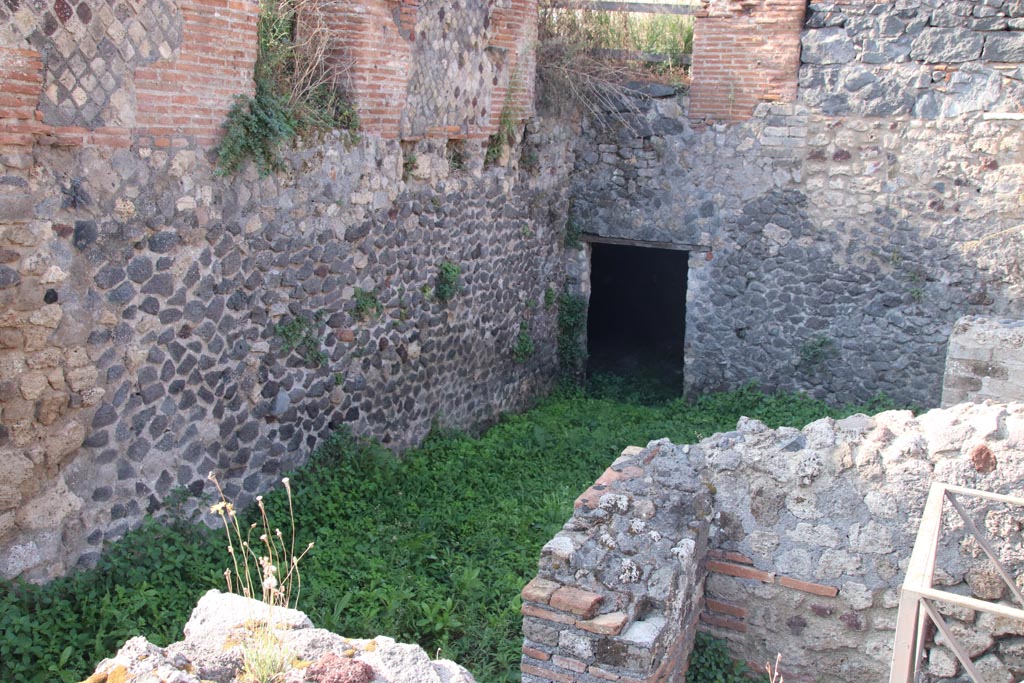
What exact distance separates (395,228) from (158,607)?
3.55m

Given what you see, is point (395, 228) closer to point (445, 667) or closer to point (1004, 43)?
point (445, 667)

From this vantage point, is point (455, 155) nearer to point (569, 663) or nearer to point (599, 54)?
point (599, 54)

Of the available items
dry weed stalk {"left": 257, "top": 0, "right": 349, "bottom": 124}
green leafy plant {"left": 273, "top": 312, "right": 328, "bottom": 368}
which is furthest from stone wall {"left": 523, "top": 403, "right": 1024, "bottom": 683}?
dry weed stalk {"left": 257, "top": 0, "right": 349, "bottom": 124}

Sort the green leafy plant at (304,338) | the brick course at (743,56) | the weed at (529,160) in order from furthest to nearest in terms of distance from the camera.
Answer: the weed at (529,160) → the brick course at (743,56) → the green leafy plant at (304,338)

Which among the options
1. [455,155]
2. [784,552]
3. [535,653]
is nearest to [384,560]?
[535,653]

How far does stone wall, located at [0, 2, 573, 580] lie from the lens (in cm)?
488

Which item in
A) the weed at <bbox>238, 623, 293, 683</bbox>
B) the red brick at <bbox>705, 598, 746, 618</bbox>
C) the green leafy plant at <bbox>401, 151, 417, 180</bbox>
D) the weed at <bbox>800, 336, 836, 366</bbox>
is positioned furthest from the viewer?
the weed at <bbox>800, 336, 836, 366</bbox>

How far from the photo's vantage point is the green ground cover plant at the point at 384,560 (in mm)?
4918

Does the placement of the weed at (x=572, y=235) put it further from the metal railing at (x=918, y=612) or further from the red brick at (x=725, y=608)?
the metal railing at (x=918, y=612)

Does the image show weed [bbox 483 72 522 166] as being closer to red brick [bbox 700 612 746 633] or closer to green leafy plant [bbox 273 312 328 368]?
green leafy plant [bbox 273 312 328 368]

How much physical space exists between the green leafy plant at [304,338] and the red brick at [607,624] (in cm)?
334

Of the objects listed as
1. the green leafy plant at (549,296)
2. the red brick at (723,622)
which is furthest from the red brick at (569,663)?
the green leafy plant at (549,296)

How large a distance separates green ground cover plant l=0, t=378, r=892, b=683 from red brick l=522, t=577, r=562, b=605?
95 cm

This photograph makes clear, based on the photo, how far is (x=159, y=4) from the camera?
531cm
